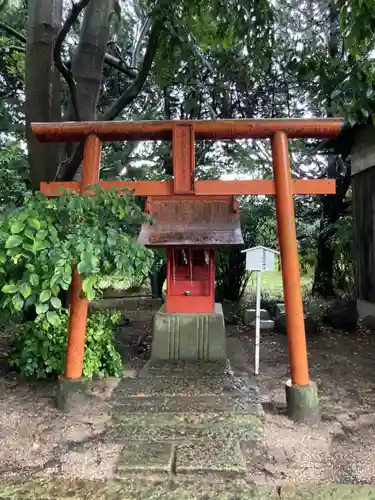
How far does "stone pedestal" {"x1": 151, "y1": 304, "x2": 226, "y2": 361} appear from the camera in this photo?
18.2 ft

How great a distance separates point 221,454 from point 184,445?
0.97 feet

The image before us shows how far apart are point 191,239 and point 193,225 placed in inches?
12.3

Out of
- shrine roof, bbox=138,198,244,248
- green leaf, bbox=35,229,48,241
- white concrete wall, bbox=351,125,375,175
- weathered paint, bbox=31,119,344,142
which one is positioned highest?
white concrete wall, bbox=351,125,375,175

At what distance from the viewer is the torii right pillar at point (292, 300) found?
11.9 ft

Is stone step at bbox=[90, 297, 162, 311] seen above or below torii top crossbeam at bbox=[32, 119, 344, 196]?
below

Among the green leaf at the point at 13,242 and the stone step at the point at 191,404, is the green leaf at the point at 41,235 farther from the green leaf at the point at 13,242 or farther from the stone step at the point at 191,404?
the stone step at the point at 191,404

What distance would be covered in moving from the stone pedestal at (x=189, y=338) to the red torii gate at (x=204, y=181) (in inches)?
71.7

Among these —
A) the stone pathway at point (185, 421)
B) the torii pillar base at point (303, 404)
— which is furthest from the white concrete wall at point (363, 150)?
the torii pillar base at point (303, 404)

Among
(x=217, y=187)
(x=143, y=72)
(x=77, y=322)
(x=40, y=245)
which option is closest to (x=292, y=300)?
(x=217, y=187)

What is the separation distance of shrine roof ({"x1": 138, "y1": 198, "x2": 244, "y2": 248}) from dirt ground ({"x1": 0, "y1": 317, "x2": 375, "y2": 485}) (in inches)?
63.8

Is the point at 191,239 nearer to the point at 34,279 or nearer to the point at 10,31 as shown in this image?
the point at 34,279

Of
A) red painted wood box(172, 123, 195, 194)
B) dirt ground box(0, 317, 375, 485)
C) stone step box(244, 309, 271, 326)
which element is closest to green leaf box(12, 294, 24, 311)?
dirt ground box(0, 317, 375, 485)

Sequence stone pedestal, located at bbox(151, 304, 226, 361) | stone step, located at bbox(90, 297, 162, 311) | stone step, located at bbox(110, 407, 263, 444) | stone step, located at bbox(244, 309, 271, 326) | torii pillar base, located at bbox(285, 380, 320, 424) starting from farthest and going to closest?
stone step, located at bbox(90, 297, 162, 311)
stone step, located at bbox(244, 309, 271, 326)
stone pedestal, located at bbox(151, 304, 226, 361)
torii pillar base, located at bbox(285, 380, 320, 424)
stone step, located at bbox(110, 407, 263, 444)

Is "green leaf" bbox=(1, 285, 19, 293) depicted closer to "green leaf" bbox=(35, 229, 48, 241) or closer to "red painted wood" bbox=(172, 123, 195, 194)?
"green leaf" bbox=(35, 229, 48, 241)
